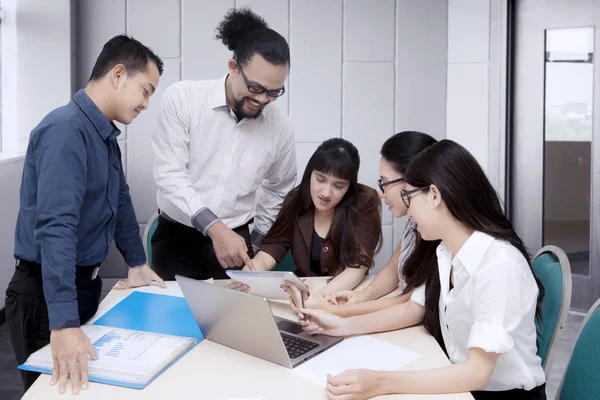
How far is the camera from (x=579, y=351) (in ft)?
4.73

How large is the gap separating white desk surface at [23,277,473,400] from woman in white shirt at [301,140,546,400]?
60 mm

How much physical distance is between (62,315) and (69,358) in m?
0.10

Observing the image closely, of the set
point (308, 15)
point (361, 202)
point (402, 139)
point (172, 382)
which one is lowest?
point (172, 382)

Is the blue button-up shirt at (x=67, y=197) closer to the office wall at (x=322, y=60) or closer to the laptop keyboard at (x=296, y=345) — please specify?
the laptop keyboard at (x=296, y=345)

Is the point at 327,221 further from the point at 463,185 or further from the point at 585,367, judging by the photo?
the point at 585,367

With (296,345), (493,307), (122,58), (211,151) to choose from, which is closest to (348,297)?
(296,345)

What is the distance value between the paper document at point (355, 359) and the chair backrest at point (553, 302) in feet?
1.32

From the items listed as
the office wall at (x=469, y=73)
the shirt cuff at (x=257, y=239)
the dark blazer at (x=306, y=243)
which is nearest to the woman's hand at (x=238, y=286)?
the dark blazer at (x=306, y=243)

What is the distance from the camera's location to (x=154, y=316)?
175cm

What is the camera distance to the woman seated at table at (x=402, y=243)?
1889 mm

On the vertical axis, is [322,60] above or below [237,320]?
above

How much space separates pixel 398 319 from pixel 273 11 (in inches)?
101

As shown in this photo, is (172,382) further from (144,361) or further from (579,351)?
(579,351)

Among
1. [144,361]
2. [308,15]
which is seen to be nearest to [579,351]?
[144,361]
